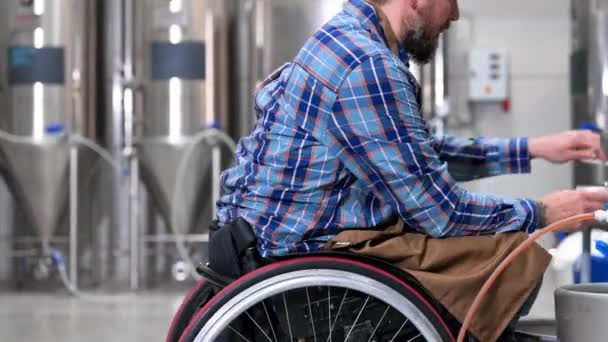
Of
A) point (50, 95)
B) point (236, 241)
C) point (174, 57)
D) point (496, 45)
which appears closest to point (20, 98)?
point (50, 95)

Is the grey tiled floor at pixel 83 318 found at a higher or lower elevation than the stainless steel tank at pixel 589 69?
lower

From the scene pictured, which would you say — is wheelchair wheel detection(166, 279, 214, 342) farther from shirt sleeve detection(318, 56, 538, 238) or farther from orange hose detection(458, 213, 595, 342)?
orange hose detection(458, 213, 595, 342)

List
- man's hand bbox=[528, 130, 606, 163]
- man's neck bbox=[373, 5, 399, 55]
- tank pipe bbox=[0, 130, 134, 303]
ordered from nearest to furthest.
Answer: man's neck bbox=[373, 5, 399, 55]
man's hand bbox=[528, 130, 606, 163]
tank pipe bbox=[0, 130, 134, 303]

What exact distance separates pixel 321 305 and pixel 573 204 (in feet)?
1.84

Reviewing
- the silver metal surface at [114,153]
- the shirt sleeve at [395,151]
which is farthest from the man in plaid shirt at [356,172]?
the silver metal surface at [114,153]

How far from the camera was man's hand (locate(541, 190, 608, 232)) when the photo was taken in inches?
79.9

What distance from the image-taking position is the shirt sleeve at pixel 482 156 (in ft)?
8.32

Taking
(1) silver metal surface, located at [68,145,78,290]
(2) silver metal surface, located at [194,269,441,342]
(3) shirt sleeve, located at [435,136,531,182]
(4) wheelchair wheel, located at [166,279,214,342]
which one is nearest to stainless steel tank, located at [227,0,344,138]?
(1) silver metal surface, located at [68,145,78,290]

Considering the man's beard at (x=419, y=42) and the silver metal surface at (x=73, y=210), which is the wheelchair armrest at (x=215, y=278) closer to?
the man's beard at (x=419, y=42)

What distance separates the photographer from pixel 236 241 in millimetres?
2025

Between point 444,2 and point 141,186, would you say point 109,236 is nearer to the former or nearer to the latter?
point 141,186

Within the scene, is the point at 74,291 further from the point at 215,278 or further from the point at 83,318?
the point at 215,278

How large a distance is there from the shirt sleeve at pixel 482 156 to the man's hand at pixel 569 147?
0.03 m

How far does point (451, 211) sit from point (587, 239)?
40 cm
